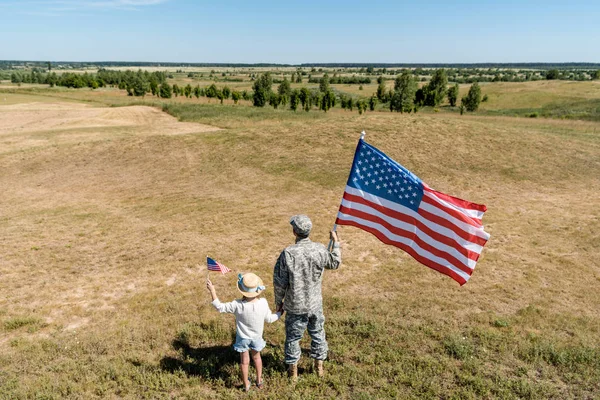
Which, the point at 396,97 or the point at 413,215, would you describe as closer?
the point at 413,215

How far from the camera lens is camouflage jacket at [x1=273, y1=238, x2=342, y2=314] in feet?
17.1

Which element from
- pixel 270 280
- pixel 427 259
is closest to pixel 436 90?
pixel 270 280

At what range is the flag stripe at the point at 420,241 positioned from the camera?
5.96m

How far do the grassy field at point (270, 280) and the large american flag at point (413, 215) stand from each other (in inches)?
73.1

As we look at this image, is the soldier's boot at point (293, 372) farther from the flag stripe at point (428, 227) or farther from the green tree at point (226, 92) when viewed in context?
the green tree at point (226, 92)

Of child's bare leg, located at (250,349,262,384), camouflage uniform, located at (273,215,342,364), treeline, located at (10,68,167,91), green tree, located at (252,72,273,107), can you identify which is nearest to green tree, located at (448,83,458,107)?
green tree, located at (252,72,273,107)

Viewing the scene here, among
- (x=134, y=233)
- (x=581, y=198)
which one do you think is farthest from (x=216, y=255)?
(x=581, y=198)

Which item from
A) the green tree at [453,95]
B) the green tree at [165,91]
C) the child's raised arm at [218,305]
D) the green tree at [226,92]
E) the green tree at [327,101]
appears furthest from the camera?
the green tree at [165,91]

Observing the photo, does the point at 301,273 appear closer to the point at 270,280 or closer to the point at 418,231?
the point at 418,231

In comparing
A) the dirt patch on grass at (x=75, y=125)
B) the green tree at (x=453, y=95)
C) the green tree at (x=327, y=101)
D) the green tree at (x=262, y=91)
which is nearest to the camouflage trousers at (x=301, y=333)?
the dirt patch on grass at (x=75, y=125)

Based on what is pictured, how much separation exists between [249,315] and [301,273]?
907mm

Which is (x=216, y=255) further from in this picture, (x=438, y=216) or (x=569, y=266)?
(x=569, y=266)

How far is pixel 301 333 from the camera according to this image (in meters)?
5.63

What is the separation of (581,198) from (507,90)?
301 ft
